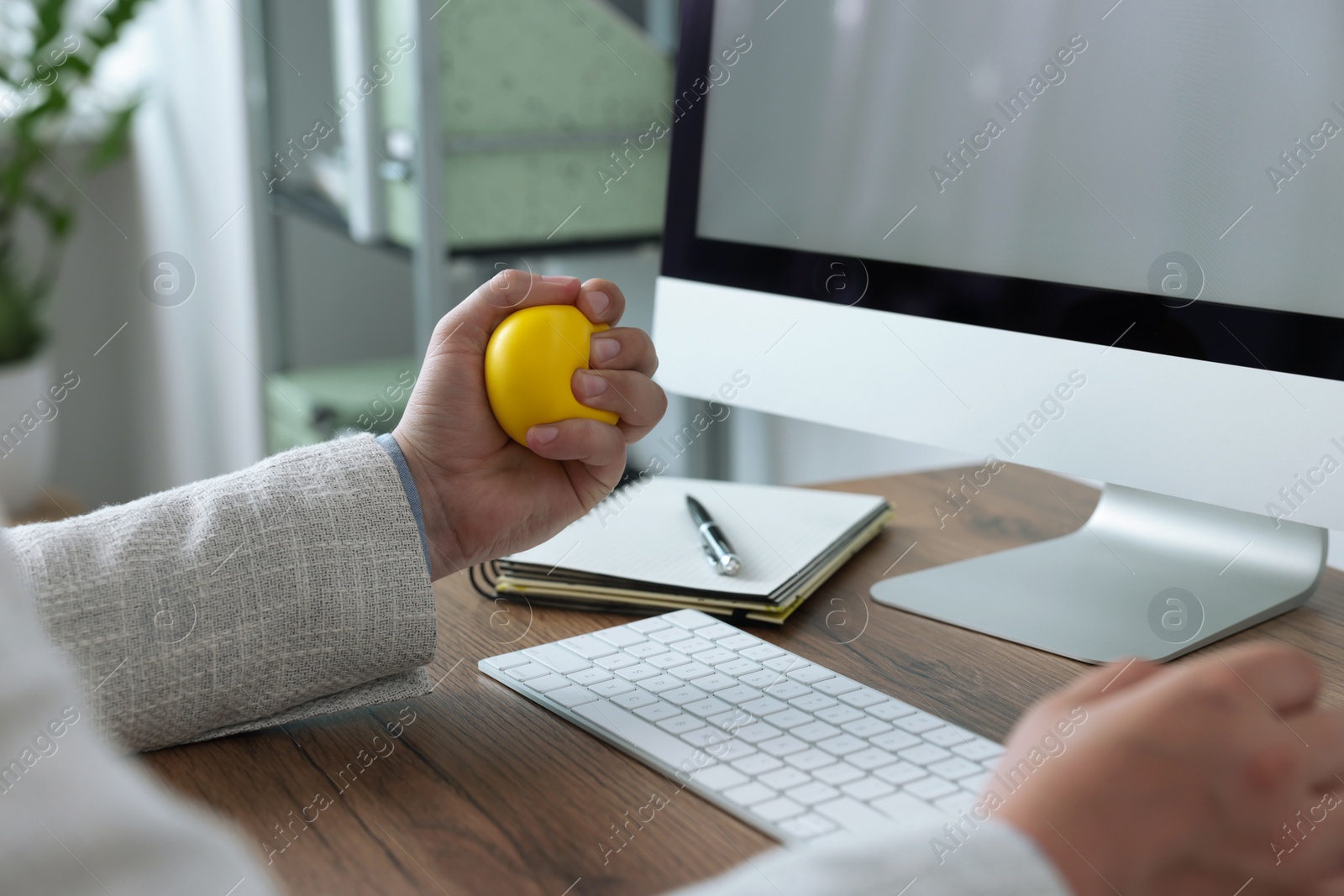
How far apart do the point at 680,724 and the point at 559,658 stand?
11 cm

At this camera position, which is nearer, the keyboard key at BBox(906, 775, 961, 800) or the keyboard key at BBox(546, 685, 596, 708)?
the keyboard key at BBox(906, 775, 961, 800)

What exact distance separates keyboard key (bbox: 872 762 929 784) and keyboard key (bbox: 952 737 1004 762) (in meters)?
0.03

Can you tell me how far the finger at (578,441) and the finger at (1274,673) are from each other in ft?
1.15

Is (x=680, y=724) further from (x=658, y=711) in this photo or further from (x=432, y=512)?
(x=432, y=512)

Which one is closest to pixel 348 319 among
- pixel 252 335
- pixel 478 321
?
pixel 252 335

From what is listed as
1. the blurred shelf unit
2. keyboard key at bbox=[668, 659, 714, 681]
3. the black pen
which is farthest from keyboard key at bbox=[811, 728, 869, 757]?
the blurred shelf unit

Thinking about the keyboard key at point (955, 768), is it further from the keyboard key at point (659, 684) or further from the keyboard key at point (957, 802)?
the keyboard key at point (659, 684)

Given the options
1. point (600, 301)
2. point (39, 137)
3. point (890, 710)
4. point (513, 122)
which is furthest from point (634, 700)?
point (39, 137)

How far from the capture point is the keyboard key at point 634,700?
0.58 m

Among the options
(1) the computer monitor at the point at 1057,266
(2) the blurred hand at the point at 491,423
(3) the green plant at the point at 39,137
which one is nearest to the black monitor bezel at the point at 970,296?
(1) the computer monitor at the point at 1057,266

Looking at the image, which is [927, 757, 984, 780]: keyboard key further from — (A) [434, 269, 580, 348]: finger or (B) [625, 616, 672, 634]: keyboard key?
(A) [434, 269, 580, 348]: finger

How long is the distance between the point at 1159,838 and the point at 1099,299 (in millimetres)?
341

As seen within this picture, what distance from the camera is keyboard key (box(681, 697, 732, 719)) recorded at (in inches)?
22.1

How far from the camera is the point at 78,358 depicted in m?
2.86
